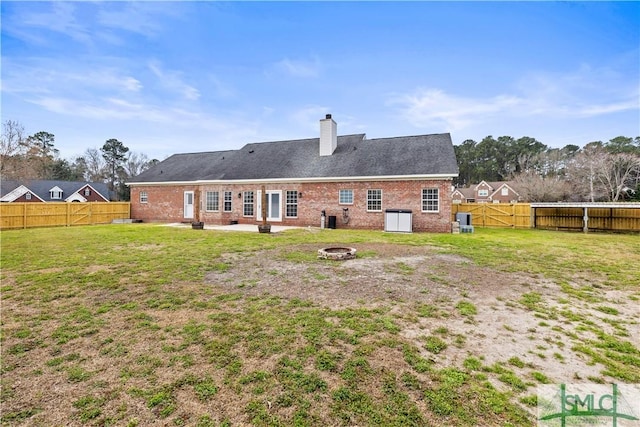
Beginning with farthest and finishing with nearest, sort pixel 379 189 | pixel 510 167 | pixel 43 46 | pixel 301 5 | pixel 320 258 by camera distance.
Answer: pixel 510 167 → pixel 379 189 → pixel 301 5 → pixel 43 46 → pixel 320 258

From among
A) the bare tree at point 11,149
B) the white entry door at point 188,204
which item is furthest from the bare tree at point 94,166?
the white entry door at point 188,204

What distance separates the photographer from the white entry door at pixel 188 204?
66.9 ft

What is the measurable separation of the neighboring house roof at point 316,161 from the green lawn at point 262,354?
1066 cm

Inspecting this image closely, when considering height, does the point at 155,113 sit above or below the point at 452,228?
above

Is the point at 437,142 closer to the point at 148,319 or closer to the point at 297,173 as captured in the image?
the point at 297,173

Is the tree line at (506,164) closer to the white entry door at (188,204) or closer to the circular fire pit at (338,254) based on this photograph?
the white entry door at (188,204)

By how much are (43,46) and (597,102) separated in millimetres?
37603

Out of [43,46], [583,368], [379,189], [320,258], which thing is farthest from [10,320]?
[379,189]

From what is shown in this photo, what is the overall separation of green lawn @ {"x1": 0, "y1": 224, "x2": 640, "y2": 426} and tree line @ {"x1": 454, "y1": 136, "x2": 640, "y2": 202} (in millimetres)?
31114

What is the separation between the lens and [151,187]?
852 inches

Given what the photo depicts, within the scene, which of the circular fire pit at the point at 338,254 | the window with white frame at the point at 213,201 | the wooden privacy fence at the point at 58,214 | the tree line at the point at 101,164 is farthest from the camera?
the tree line at the point at 101,164

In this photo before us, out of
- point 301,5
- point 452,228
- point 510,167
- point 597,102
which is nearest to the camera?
point 301,5

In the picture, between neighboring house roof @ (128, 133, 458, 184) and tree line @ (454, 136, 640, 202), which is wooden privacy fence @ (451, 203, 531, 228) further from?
tree line @ (454, 136, 640, 202)

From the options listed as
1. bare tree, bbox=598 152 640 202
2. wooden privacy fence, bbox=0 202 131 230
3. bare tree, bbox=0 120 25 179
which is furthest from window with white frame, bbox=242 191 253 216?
bare tree, bbox=598 152 640 202
